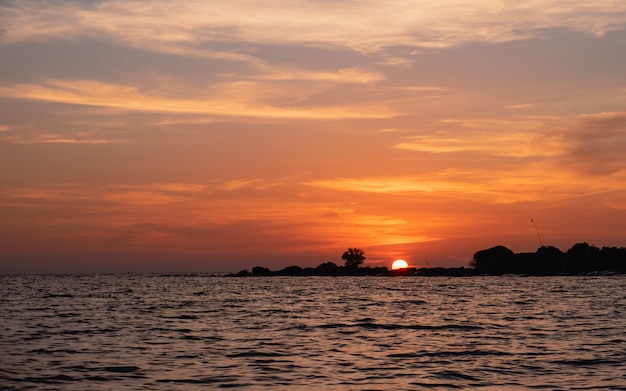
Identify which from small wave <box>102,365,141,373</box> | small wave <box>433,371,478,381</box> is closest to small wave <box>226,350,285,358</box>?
small wave <box>102,365,141,373</box>

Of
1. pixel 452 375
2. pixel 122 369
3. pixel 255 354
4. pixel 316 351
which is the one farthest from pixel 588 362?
pixel 122 369

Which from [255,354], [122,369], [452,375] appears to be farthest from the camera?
[255,354]

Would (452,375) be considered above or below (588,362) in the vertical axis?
below

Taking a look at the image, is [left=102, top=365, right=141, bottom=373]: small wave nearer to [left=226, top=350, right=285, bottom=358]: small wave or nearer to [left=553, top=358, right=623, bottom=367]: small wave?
[left=226, top=350, right=285, bottom=358]: small wave

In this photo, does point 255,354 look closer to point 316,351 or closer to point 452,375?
point 316,351

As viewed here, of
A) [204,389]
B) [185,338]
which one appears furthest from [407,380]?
[185,338]

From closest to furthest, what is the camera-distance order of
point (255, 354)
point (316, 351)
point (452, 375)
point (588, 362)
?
point (452, 375) → point (588, 362) → point (255, 354) → point (316, 351)

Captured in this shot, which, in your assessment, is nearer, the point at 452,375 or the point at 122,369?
the point at 452,375

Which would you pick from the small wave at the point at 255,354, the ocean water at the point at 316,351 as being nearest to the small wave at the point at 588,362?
the ocean water at the point at 316,351

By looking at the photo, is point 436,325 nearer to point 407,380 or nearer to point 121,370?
point 407,380

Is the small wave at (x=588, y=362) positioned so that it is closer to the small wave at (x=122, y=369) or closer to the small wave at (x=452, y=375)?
the small wave at (x=452, y=375)

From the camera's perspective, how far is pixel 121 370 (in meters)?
28.8

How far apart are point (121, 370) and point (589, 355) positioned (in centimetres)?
A: 2038

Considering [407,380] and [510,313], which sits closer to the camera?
[407,380]
